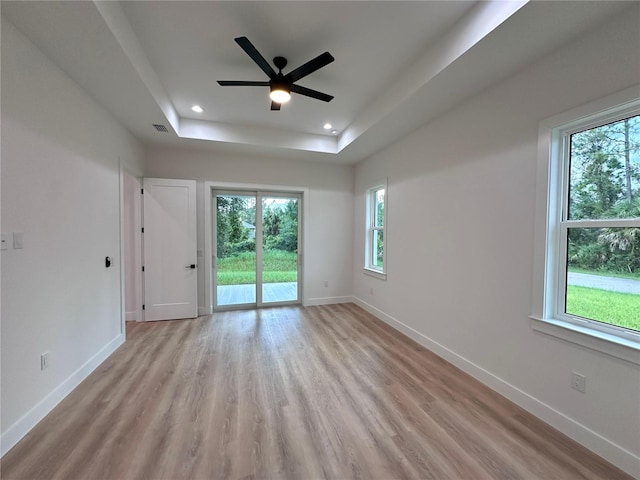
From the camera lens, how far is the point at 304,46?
225cm

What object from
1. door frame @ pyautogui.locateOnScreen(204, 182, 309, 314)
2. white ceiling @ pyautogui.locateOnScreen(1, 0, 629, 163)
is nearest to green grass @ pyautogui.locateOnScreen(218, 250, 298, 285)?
door frame @ pyautogui.locateOnScreen(204, 182, 309, 314)

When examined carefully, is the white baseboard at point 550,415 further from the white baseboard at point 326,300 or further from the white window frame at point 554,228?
the white baseboard at point 326,300

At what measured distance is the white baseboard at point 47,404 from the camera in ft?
5.35

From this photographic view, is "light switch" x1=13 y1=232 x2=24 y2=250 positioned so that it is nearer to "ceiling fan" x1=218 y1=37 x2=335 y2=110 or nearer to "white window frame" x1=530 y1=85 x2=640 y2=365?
"ceiling fan" x1=218 y1=37 x2=335 y2=110

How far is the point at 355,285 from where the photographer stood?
510 centimetres

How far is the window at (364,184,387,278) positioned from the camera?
14.4ft

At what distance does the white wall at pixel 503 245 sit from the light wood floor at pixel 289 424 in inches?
9.0

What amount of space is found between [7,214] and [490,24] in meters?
3.38

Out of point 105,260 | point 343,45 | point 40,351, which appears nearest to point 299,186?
point 343,45

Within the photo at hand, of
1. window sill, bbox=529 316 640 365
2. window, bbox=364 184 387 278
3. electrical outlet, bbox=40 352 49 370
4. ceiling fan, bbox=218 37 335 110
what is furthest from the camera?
window, bbox=364 184 387 278

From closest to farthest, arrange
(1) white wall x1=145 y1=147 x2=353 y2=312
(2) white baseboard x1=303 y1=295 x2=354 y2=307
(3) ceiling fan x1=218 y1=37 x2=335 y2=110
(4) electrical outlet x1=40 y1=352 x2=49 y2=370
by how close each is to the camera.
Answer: (4) electrical outlet x1=40 y1=352 x2=49 y2=370 < (3) ceiling fan x1=218 y1=37 x2=335 y2=110 < (1) white wall x1=145 y1=147 x2=353 y2=312 < (2) white baseboard x1=303 y1=295 x2=354 y2=307

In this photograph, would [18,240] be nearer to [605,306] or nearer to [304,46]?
[304,46]

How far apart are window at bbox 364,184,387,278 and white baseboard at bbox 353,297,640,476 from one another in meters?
1.61

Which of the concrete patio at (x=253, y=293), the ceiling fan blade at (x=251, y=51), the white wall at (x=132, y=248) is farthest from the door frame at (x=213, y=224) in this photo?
the ceiling fan blade at (x=251, y=51)
